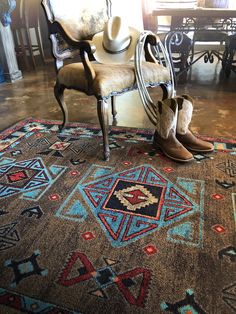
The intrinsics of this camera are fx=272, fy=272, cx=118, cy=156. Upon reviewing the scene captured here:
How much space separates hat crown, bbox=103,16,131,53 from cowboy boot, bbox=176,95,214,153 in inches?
22.3

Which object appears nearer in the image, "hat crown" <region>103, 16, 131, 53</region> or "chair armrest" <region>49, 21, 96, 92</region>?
"chair armrest" <region>49, 21, 96, 92</region>

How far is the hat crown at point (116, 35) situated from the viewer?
1.83m

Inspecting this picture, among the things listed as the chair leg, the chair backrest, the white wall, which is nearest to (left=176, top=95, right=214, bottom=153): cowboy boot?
the chair leg

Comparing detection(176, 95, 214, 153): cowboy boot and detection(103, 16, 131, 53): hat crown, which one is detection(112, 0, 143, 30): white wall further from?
detection(176, 95, 214, 153): cowboy boot

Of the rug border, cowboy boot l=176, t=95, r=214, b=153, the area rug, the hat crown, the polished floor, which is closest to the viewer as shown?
the area rug

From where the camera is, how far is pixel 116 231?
117 centimetres

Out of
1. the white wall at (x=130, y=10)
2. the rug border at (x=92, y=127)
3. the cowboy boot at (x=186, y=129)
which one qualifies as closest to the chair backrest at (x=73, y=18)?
the rug border at (x=92, y=127)

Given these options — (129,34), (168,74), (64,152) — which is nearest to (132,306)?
(64,152)

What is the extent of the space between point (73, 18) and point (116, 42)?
0.39 m

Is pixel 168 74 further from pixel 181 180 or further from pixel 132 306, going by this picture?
pixel 132 306

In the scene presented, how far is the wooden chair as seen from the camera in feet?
5.31

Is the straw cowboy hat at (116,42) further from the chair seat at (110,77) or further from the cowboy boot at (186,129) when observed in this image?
Result: the cowboy boot at (186,129)

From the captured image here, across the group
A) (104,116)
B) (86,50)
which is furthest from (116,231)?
(86,50)

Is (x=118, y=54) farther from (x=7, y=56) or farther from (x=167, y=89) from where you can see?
(x=7, y=56)
